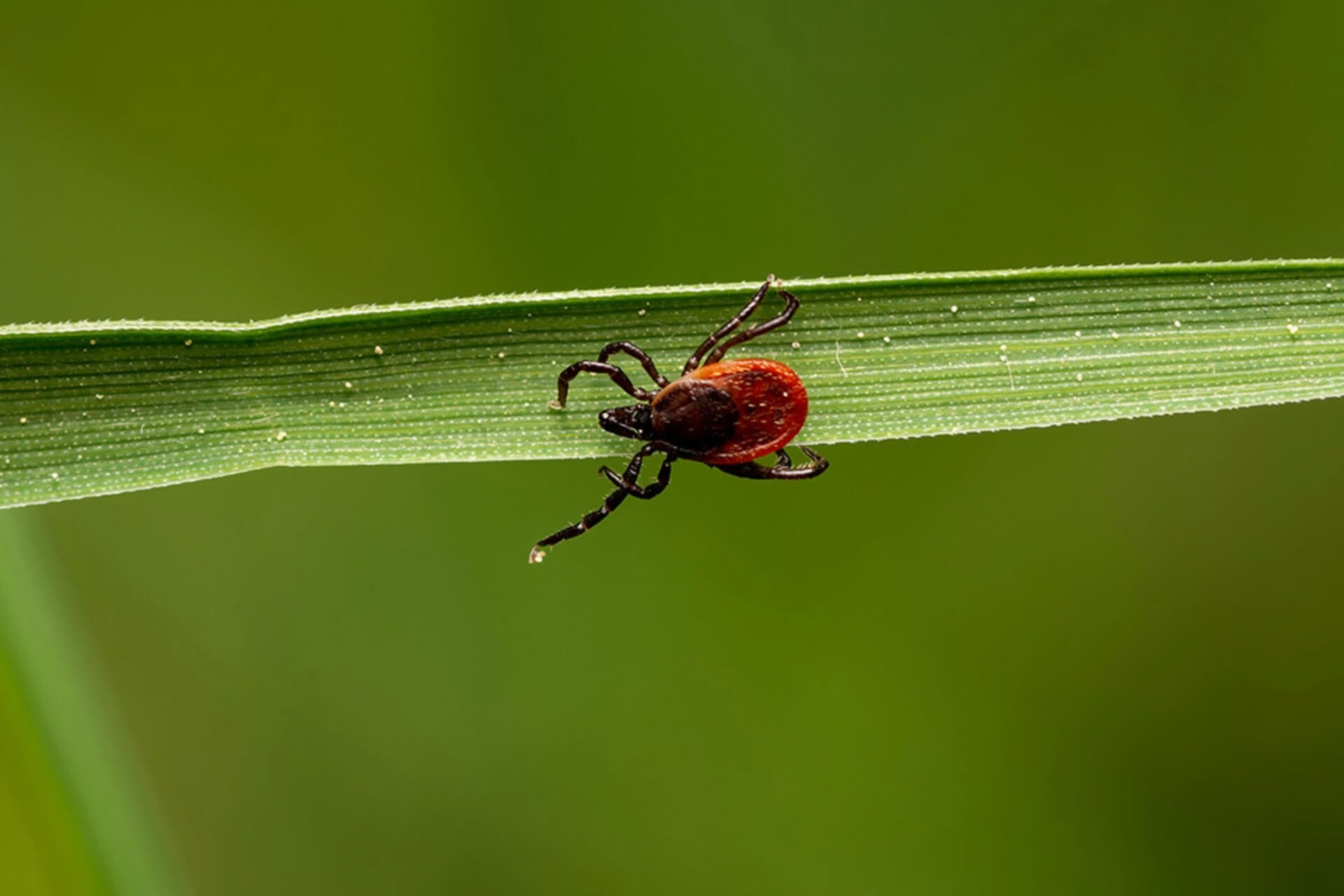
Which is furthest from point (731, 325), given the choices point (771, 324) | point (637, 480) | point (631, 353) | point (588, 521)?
point (588, 521)

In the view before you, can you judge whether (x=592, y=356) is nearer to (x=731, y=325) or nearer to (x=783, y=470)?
(x=731, y=325)

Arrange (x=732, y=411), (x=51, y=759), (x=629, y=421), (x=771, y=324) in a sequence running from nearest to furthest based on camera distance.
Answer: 1. (x=771, y=324)
2. (x=629, y=421)
3. (x=732, y=411)
4. (x=51, y=759)

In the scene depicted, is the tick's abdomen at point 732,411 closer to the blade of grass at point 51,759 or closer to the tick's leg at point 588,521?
the tick's leg at point 588,521

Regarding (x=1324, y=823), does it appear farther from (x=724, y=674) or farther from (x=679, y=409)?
(x=679, y=409)

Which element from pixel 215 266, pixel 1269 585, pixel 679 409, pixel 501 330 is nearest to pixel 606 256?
pixel 679 409

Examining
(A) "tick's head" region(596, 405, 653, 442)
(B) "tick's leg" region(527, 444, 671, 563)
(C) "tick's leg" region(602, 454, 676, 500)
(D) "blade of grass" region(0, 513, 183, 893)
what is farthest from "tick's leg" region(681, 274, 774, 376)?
(D) "blade of grass" region(0, 513, 183, 893)

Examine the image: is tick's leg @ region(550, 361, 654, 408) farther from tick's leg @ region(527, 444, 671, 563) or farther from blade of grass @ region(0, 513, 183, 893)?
blade of grass @ region(0, 513, 183, 893)
